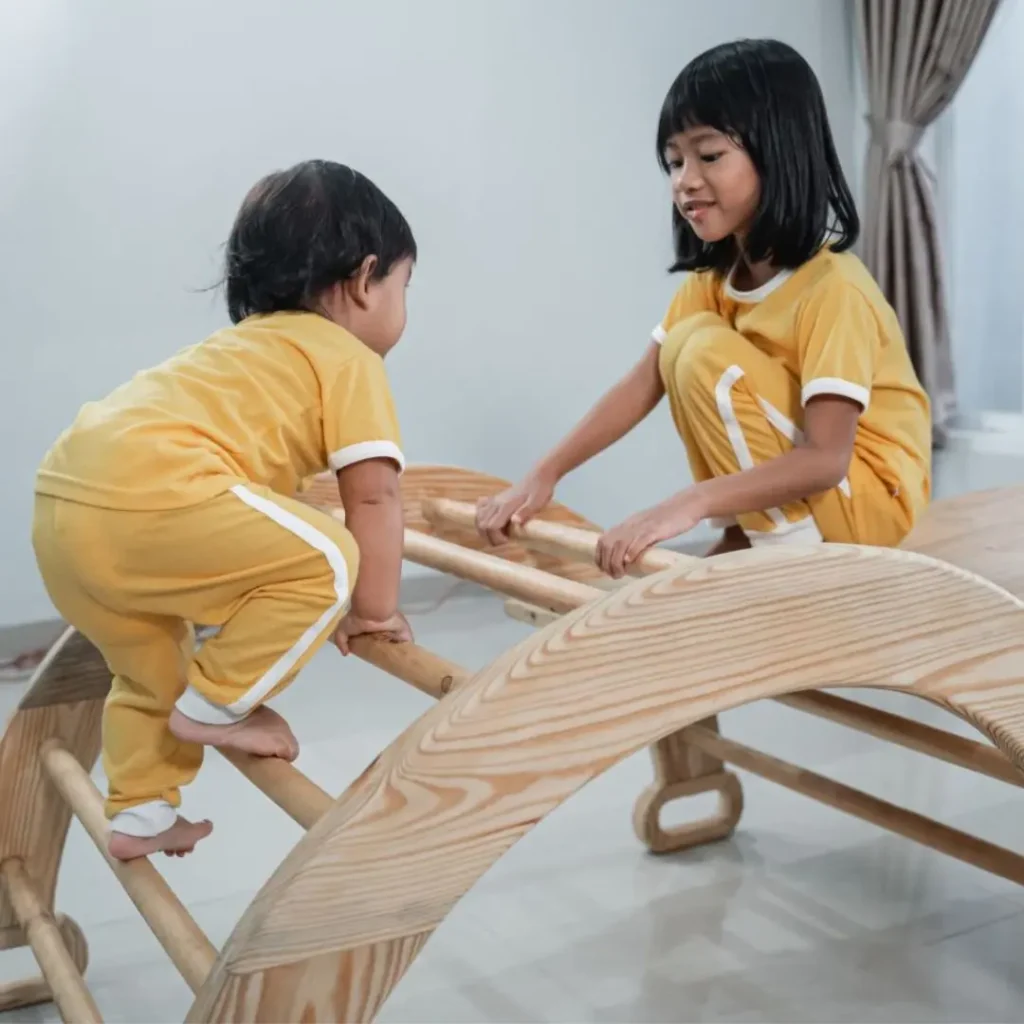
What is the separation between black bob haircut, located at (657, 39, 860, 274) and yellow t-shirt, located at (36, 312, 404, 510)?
539 mm

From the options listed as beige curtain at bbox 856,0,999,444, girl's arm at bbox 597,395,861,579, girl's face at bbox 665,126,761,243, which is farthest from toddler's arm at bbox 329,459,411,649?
beige curtain at bbox 856,0,999,444

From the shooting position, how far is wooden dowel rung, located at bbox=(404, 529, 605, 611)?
3.33 feet

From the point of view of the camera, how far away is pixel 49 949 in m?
1.06

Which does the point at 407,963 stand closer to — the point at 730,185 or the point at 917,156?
the point at 730,185

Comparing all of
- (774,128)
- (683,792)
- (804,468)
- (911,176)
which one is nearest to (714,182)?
(774,128)

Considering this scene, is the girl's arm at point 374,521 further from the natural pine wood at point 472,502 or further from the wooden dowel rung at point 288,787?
the natural pine wood at point 472,502

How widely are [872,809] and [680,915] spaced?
0.24 metres

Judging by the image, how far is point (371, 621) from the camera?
A: 101 cm

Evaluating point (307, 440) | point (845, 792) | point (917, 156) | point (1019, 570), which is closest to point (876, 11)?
point (917, 156)

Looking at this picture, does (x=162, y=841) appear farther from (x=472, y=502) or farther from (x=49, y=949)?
(x=472, y=502)

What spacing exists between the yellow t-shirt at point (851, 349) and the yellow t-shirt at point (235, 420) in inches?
20.0

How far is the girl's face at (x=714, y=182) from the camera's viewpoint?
52.2 inches

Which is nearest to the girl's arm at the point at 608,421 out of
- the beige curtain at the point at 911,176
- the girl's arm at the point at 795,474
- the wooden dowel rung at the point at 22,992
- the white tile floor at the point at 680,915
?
the girl's arm at the point at 795,474

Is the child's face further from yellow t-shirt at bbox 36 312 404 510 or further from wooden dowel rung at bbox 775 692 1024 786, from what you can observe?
wooden dowel rung at bbox 775 692 1024 786
